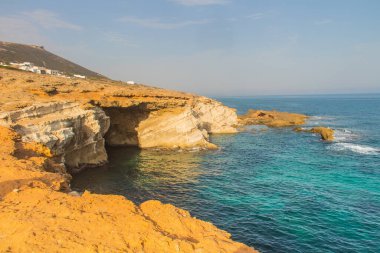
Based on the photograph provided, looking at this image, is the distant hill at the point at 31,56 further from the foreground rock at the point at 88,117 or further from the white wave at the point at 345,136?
the white wave at the point at 345,136

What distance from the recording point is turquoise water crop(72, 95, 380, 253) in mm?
24141

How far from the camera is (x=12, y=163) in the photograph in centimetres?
1931

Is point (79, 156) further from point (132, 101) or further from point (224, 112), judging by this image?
point (224, 112)

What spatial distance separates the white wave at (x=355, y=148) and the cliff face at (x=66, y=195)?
3449 centimetres

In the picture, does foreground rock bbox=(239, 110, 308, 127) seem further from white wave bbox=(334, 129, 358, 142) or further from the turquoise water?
the turquoise water

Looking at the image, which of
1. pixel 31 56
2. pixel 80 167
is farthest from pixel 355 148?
pixel 31 56

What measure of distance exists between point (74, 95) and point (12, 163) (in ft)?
95.6

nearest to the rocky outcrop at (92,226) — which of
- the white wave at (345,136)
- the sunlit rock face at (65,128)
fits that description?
the sunlit rock face at (65,128)

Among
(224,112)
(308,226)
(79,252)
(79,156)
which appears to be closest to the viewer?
(79,252)

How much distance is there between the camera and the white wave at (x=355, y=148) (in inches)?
2093

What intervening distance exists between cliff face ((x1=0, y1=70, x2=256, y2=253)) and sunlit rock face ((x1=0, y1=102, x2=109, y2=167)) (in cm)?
9

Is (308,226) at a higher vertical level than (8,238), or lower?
lower

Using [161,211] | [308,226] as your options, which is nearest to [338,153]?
[308,226]

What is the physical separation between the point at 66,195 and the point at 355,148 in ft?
178
